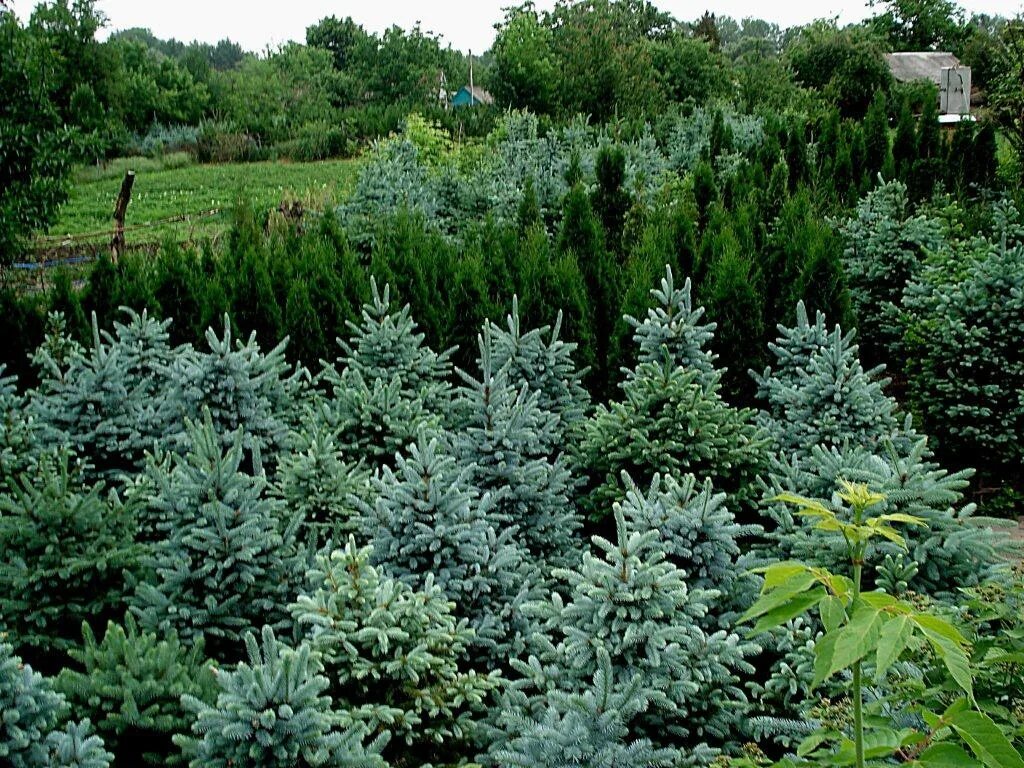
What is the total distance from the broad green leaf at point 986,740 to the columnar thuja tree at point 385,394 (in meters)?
2.54

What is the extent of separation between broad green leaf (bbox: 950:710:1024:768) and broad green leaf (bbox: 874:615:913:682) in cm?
27

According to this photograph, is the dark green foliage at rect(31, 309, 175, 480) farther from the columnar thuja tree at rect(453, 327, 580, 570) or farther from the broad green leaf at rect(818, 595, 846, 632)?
the broad green leaf at rect(818, 595, 846, 632)

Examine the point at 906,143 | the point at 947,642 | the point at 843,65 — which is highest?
the point at 843,65

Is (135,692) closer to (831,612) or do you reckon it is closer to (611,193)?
(831,612)

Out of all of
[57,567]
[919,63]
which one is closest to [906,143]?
[57,567]

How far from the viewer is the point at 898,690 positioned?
2.21 meters

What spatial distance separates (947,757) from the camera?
157 centimetres

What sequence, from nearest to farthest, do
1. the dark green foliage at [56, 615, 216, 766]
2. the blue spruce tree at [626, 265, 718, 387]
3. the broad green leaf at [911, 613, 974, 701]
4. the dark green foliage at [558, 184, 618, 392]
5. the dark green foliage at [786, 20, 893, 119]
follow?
the broad green leaf at [911, 613, 974, 701] → the dark green foliage at [56, 615, 216, 766] → the blue spruce tree at [626, 265, 718, 387] → the dark green foliage at [558, 184, 618, 392] → the dark green foliage at [786, 20, 893, 119]

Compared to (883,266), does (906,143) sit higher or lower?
higher

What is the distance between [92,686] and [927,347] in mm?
4943

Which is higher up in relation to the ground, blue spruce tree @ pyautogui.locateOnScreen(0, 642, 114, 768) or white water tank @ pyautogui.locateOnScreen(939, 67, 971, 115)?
white water tank @ pyautogui.locateOnScreen(939, 67, 971, 115)

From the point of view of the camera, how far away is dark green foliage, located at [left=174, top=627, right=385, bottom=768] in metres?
2.13

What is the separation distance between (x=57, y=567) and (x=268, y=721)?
120cm

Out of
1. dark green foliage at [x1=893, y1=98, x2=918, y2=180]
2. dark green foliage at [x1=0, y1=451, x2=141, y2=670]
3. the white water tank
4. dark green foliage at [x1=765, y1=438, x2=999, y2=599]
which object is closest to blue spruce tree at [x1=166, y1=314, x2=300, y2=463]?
dark green foliage at [x1=0, y1=451, x2=141, y2=670]
